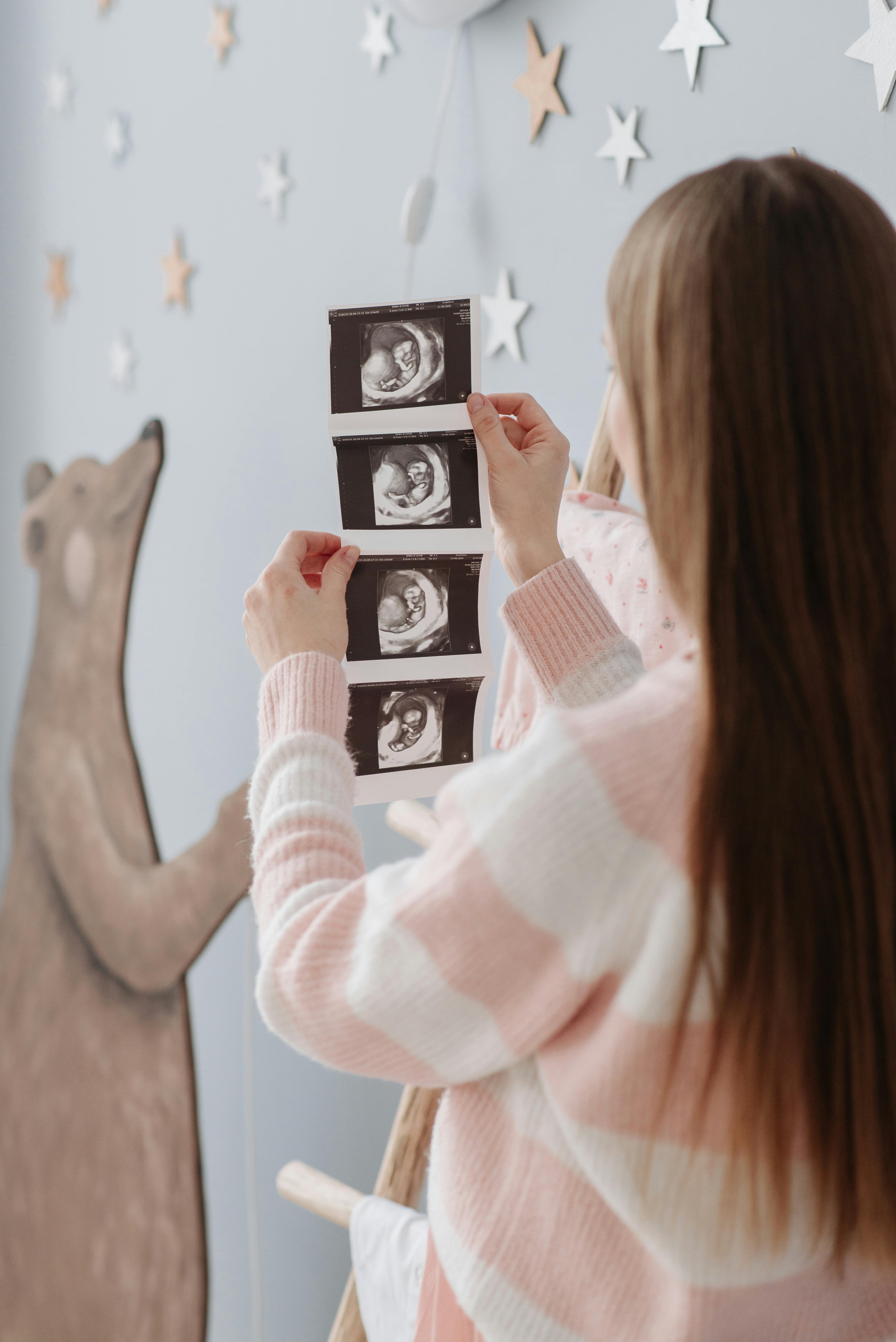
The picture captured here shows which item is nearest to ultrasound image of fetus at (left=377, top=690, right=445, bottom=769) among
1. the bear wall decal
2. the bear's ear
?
the bear wall decal

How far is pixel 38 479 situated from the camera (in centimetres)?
175

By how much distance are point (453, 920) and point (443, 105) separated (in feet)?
3.06

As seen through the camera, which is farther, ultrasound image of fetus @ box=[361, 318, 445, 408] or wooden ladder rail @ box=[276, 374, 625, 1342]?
wooden ladder rail @ box=[276, 374, 625, 1342]

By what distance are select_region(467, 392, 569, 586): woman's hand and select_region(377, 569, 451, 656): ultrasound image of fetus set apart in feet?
0.18

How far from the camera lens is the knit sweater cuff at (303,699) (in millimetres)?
627

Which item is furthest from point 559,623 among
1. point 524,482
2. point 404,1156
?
point 404,1156

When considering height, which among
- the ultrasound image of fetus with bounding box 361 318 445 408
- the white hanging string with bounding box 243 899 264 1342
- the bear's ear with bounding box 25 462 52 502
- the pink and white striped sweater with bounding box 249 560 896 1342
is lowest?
the white hanging string with bounding box 243 899 264 1342

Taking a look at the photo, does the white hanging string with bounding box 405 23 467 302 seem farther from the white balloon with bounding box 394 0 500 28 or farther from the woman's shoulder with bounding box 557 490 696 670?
the woman's shoulder with bounding box 557 490 696 670

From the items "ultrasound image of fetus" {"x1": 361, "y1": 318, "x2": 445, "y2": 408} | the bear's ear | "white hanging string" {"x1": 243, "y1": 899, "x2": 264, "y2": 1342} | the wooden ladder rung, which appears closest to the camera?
"ultrasound image of fetus" {"x1": 361, "y1": 318, "x2": 445, "y2": 408}

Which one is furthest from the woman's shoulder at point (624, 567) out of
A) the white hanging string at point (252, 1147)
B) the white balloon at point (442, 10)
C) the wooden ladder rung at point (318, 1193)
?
the white hanging string at point (252, 1147)

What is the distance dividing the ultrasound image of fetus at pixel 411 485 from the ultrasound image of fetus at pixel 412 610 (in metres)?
0.04

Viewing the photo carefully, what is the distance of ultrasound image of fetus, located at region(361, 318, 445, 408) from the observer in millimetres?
761

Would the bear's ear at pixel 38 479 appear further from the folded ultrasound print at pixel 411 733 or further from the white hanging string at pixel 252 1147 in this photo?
the folded ultrasound print at pixel 411 733

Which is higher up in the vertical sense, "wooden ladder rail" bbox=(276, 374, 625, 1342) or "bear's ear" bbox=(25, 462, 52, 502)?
"bear's ear" bbox=(25, 462, 52, 502)
